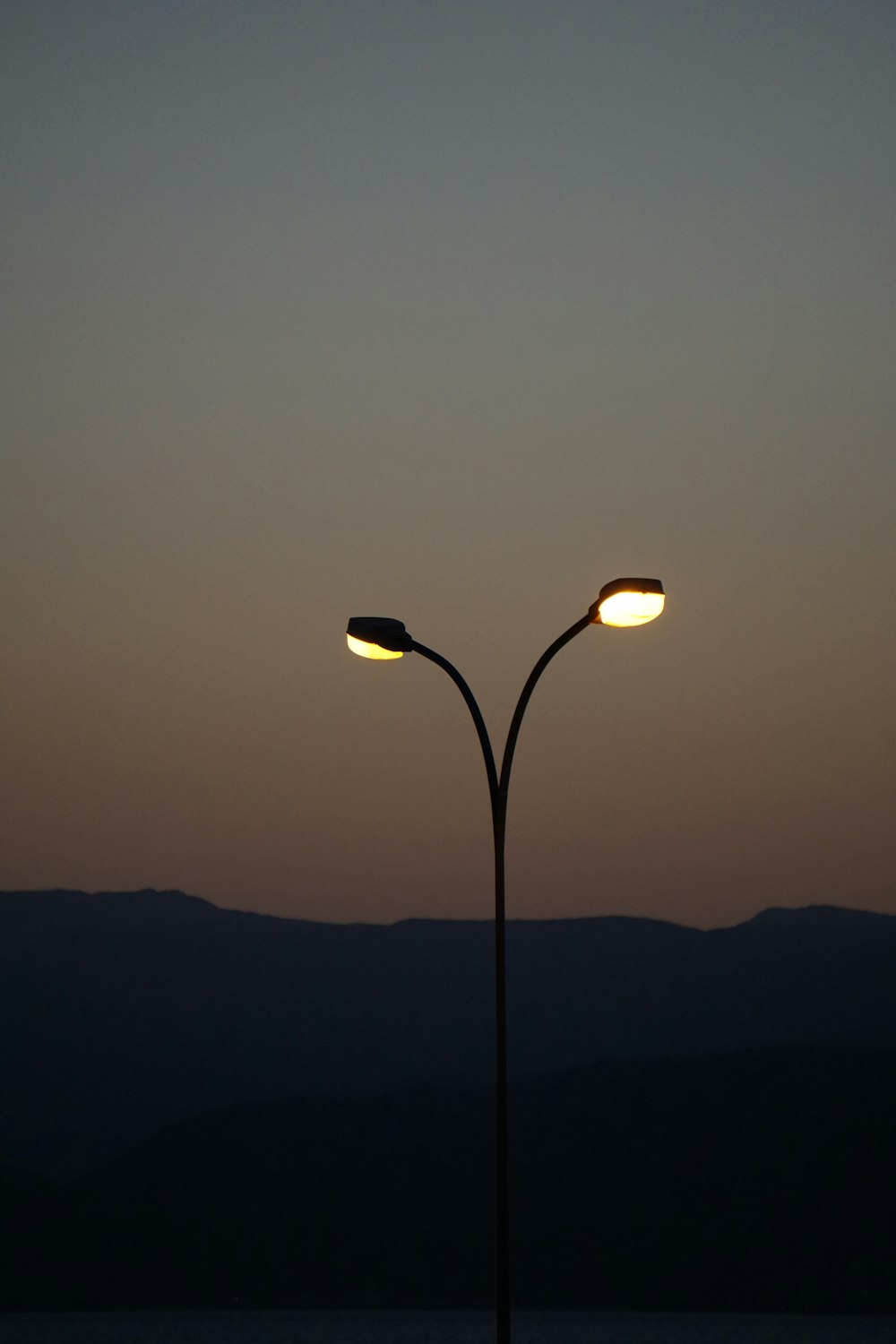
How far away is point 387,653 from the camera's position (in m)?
11.1

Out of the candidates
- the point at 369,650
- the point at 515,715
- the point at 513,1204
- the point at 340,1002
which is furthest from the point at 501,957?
the point at 340,1002

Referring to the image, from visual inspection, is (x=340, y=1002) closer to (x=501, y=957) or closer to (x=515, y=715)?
(x=515, y=715)

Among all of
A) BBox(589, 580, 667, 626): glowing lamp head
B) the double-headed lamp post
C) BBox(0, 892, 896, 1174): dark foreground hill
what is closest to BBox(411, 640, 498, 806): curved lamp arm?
the double-headed lamp post

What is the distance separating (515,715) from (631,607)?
1502 mm

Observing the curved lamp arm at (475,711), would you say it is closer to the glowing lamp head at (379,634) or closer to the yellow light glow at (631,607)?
the glowing lamp head at (379,634)

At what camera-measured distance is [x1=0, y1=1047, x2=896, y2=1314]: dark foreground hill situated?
3309 centimetres

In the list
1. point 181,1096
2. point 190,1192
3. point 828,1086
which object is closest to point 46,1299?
point 190,1192

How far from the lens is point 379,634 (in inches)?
427

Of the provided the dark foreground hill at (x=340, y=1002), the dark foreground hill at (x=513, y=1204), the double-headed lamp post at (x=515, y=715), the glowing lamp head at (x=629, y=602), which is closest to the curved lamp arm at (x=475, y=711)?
the double-headed lamp post at (x=515, y=715)

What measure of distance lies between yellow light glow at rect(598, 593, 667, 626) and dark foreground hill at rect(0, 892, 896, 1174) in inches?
1195

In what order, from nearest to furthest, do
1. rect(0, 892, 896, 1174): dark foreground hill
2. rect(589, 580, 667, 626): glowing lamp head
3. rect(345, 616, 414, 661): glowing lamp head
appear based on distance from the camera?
rect(589, 580, 667, 626): glowing lamp head < rect(345, 616, 414, 661): glowing lamp head < rect(0, 892, 896, 1174): dark foreground hill

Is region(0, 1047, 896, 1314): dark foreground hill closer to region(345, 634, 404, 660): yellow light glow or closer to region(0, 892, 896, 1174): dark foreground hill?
region(0, 892, 896, 1174): dark foreground hill

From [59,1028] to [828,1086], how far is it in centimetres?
2158

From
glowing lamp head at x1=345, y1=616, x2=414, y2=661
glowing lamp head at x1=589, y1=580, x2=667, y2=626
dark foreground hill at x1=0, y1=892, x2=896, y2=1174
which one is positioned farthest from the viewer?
dark foreground hill at x1=0, y1=892, x2=896, y2=1174
